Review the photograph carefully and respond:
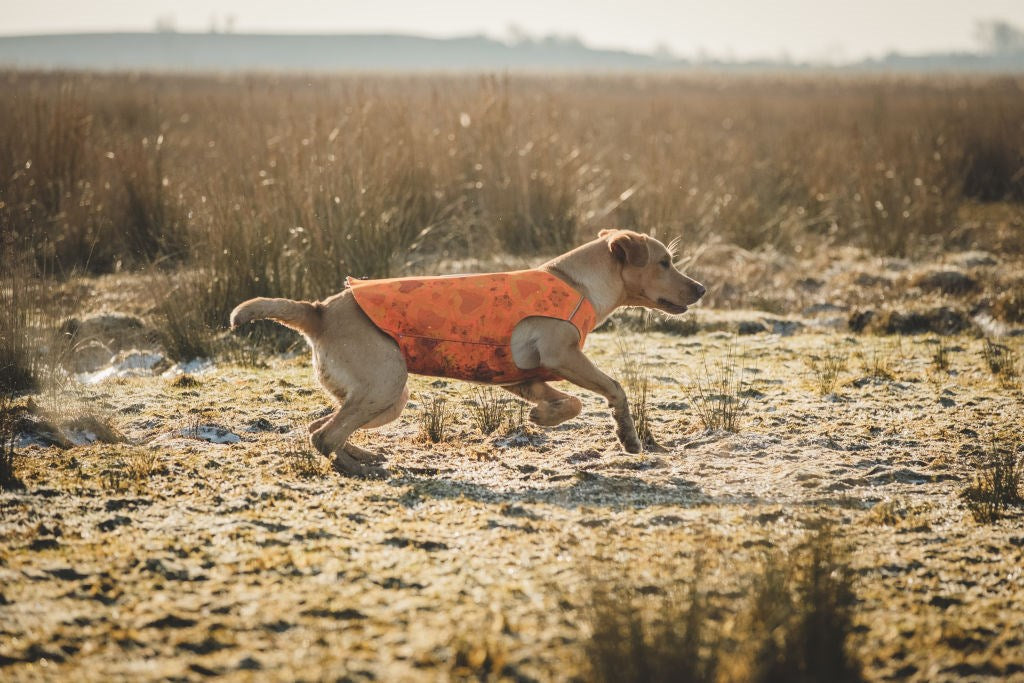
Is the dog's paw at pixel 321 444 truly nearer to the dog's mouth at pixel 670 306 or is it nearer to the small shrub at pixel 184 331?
the dog's mouth at pixel 670 306

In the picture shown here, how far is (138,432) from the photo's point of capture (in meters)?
5.62

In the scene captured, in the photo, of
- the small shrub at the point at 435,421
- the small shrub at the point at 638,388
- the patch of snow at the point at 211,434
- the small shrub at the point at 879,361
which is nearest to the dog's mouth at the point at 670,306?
the small shrub at the point at 638,388

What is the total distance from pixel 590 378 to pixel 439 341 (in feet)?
2.73

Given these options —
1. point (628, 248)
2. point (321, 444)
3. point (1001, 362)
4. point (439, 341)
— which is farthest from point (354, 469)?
point (1001, 362)

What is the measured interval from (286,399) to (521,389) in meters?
1.62

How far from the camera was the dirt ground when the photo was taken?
3.09 metres

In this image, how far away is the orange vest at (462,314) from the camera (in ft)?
16.9

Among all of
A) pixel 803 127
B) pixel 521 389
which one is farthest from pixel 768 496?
pixel 803 127

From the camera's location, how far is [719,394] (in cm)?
643

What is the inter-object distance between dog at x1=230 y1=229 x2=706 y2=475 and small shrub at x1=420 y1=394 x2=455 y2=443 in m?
0.37

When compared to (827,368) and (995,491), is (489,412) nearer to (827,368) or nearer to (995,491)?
(827,368)

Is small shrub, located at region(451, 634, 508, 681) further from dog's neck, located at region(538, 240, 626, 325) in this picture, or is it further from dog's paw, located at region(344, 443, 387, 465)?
dog's neck, located at region(538, 240, 626, 325)

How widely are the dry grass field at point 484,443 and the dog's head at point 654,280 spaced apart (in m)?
0.67

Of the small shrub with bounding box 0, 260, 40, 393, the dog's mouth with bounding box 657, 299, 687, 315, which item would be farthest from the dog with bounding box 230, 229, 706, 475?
the small shrub with bounding box 0, 260, 40, 393
